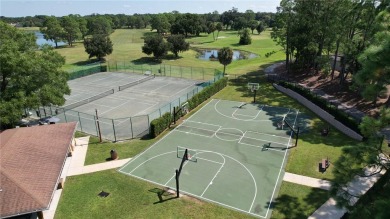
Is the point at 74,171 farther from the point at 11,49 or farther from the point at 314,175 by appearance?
the point at 314,175

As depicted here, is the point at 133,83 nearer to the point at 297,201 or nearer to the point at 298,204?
the point at 297,201

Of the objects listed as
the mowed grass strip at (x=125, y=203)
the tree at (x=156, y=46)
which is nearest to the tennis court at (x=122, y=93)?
the mowed grass strip at (x=125, y=203)

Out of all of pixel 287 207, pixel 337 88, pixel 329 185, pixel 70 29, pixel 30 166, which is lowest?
pixel 287 207

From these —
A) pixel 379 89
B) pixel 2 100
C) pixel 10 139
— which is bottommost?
pixel 10 139

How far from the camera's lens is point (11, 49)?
23.2 metres

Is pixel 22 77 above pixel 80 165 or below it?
above

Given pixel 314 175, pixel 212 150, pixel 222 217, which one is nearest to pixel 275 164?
pixel 314 175

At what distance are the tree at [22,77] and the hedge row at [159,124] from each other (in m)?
9.20

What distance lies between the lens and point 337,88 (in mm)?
38406

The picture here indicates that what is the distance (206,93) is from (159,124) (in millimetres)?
11768

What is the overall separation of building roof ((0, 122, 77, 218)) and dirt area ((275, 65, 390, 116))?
2780 cm

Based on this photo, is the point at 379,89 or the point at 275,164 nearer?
the point at 379,89

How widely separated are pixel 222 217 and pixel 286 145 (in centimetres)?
1105

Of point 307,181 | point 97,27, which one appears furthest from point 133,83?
point 97,27
